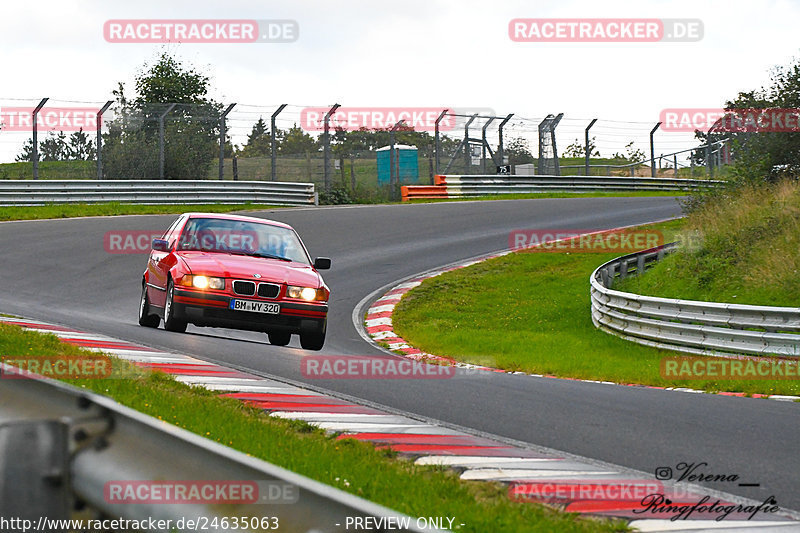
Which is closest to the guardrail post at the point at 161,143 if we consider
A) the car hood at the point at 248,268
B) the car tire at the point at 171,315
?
the car hood at the point at 248,268

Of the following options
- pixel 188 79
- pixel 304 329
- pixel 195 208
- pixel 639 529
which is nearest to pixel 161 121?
pixel 195 208

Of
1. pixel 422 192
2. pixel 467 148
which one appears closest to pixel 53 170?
pixel 422 192

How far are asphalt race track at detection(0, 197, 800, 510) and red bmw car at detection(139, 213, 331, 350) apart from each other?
52cm

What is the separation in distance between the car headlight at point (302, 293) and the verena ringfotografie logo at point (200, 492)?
759 cm

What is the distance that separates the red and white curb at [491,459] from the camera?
5.13 meters

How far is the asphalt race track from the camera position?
703 cm

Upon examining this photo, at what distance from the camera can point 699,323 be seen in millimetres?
15711

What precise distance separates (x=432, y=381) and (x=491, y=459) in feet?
13.2

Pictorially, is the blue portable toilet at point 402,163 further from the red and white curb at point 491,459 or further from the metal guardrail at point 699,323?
the red and white curb at point 491,459

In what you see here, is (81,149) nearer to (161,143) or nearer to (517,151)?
(161,143)

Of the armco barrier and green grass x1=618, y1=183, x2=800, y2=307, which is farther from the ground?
the armco barrier

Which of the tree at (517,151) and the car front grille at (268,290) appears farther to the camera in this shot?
the tree at (517,151)

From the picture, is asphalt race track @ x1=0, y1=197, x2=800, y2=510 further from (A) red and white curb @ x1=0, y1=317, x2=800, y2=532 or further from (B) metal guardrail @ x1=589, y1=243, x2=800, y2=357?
(B) metal guardrail @ x1=589, y1=243, x2=800, y2=357

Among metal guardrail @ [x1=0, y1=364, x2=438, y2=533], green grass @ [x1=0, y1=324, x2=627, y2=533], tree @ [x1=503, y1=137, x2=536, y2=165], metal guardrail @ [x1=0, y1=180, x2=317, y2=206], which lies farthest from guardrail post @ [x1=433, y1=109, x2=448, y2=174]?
metal guardrail @ [x1=0, y1=364, x2=438, y2=533]
